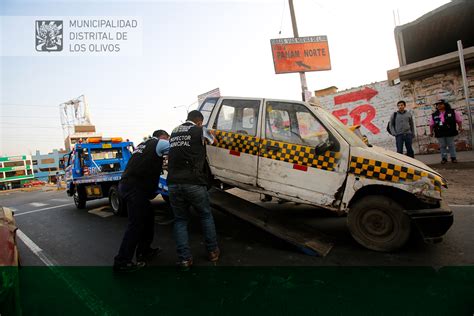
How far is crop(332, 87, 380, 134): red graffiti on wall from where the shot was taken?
11.9m

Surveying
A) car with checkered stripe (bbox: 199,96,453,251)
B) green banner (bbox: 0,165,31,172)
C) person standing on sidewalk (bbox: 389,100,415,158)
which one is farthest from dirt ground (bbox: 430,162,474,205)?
green banner (bbox: 0,165,31,172)

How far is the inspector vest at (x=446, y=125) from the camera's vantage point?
7.39 meters

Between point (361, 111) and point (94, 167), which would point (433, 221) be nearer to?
point (94, 167)

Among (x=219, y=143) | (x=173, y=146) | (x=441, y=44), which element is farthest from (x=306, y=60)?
(x=173, y=146)

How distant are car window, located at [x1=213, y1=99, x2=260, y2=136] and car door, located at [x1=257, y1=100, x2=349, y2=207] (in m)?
0.18

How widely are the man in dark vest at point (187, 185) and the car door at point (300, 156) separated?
3.23 ft

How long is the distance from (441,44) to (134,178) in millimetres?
13609

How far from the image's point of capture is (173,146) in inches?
134

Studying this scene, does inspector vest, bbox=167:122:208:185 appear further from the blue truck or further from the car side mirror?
the blue truck

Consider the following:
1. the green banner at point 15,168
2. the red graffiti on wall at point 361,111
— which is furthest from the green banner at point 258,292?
the green banner at point 15,168

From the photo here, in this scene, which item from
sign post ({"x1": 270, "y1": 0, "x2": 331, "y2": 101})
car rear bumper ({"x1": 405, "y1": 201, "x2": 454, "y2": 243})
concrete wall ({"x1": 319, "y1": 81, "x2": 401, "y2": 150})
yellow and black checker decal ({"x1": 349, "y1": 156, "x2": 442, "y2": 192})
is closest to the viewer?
car rear bumper ({"x1": 405, "y1": 201, "x2": 454, "y2": 243})

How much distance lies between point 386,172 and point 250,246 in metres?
1.97

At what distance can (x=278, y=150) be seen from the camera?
3.82 m

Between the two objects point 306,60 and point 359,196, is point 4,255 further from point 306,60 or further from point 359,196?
point 306,60
